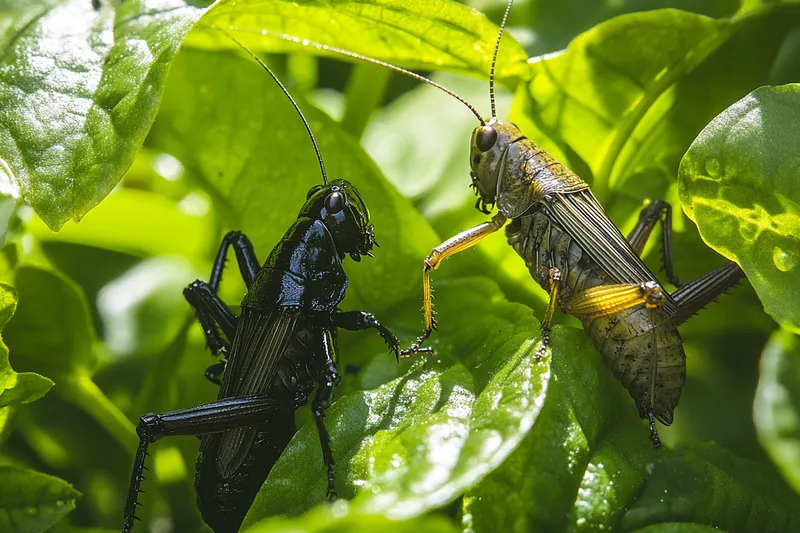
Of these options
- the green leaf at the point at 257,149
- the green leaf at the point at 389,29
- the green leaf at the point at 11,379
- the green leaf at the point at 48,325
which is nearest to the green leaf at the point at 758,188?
the green leaf at the point at 389,29

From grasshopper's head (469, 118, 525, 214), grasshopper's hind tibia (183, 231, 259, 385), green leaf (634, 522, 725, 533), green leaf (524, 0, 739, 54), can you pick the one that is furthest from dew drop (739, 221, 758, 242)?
grasshopper's hind tibia (183, 231, 259, 385)

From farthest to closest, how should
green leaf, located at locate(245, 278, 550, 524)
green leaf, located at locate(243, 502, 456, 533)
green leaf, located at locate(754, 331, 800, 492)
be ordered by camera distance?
green leaf, located at locate(754, 331, 800, 492) → green leaf, located at locate(245, 278, 550, 524) → green leaf, located at locate(243, 502, 456, 533)

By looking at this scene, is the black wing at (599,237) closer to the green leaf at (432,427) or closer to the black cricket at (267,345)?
the green leaf at (432,427)

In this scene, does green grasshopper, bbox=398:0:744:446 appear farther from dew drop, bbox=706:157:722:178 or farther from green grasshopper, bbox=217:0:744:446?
dew drop, bbox=706:157:722:178

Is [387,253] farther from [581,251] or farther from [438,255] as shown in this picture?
[581,251]

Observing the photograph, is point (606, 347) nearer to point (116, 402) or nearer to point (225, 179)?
point (225, 179)

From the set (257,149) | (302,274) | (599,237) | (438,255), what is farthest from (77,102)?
(599,237)

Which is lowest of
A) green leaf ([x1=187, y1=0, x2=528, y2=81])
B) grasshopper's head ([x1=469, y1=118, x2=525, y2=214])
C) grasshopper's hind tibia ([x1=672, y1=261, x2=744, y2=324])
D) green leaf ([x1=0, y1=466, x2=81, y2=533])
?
grasshopper's hind tibia ([x1=672, y1=261, x2=744, y2=324])

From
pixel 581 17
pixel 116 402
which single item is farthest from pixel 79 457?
pixel 581 17
